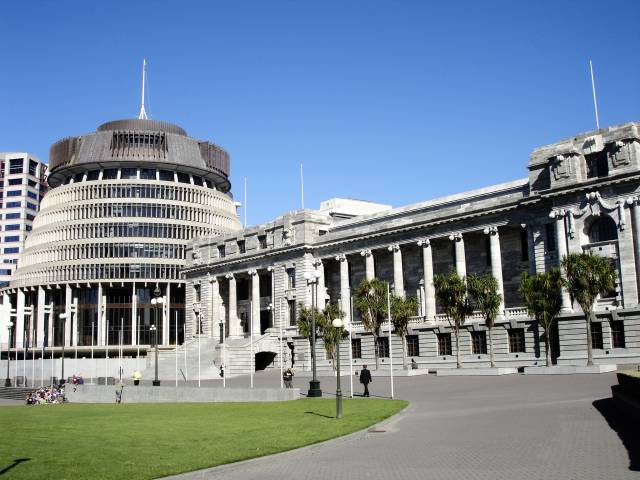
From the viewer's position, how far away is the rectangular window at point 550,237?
210 feet

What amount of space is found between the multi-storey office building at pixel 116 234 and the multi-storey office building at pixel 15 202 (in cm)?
4822

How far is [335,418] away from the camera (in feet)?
101

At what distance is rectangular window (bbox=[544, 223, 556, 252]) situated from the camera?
63.9 metres

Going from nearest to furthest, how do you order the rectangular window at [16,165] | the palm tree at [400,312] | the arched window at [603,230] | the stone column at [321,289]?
the arched window at [603,230], the palm tree at [400,312], the stone column at [321,289], the rectangular window at [16,165]

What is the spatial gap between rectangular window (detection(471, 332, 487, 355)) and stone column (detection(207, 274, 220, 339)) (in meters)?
43.3

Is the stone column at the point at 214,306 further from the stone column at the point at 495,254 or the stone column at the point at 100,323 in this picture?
the stone column at the point at 495,254

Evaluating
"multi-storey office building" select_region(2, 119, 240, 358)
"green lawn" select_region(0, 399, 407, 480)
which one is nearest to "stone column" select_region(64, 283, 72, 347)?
"multi-storey office building" select_region(2, 119, 240, 358)

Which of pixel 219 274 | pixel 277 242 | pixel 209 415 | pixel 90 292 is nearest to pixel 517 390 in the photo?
pixel 209 415

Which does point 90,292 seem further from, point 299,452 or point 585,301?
point 299,452

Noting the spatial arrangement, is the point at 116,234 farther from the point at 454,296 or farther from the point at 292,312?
the point at 454,296

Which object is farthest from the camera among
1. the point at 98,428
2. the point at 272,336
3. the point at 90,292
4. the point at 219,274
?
the point at 90,292

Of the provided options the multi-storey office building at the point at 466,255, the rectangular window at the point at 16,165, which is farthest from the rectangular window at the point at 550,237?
the rectangular window at the point at 16,165

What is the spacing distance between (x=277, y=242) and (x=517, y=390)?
177 ft

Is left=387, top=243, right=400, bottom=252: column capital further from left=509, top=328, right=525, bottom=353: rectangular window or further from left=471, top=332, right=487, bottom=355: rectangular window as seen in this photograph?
left=509, top=328, right=525, bottom=353: rectangular window
